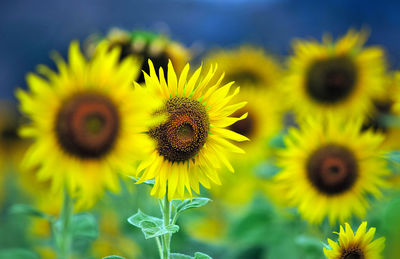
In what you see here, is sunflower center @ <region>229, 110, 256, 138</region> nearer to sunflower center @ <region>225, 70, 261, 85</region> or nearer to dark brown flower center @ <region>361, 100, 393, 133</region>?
sunflower center @ <region>225, 70, 261, 85</region>

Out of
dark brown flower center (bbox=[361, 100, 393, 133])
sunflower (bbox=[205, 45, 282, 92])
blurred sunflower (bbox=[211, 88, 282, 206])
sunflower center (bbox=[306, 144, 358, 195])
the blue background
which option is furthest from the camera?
the blue background

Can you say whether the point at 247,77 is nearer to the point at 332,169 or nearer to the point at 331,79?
the point at 331,79

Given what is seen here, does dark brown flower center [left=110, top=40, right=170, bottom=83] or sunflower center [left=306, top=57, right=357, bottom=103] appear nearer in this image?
dark brown flower center [left=110, top=40, right=170, bottom=83]

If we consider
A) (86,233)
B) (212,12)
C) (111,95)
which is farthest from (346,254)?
(212,12)

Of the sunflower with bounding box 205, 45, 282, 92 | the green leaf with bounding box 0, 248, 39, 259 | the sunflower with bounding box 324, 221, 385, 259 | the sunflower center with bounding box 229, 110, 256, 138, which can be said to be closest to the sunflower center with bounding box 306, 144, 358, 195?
the sunflower with bounding box 324, 221, 385, 259

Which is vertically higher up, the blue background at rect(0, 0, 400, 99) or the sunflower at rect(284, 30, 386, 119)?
the blue background at rect(0, 0, 400, 99)

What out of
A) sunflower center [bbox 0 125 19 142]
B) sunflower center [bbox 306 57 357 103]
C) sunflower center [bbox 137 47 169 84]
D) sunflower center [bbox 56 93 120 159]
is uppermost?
sunflower center [bbox 0 125 19 142]
